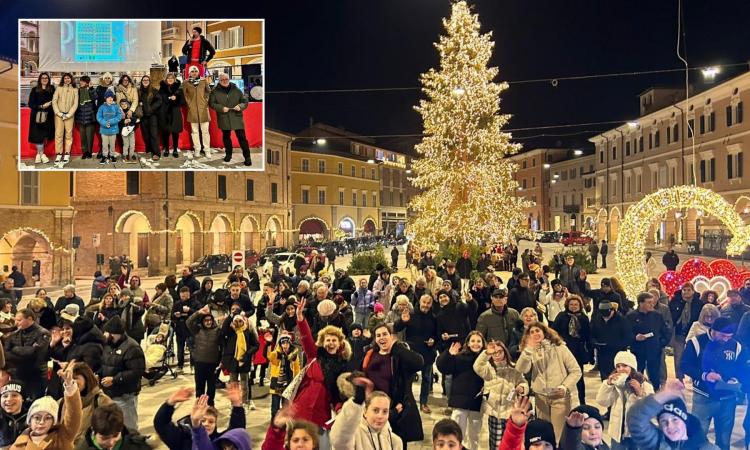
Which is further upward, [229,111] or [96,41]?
[96,41]

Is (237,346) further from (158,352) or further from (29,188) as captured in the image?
(29,188)

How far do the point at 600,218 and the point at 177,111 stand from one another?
51.5 meters

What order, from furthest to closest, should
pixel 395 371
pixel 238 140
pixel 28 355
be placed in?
pixel 238 140
pixel 28 355
pixel 395 371

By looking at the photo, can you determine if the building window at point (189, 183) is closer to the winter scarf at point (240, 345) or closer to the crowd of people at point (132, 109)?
the crowd of people at point (132, 109)

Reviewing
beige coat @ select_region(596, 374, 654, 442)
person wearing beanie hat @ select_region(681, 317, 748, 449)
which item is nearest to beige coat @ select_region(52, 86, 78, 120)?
beige coat @ select_region(596, 374, 654, 442)

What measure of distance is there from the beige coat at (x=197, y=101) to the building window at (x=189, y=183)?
21.9m

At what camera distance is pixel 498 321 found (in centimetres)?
766

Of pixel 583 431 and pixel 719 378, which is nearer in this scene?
pixel 583 431

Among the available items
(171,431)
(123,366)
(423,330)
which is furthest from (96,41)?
(171,431)

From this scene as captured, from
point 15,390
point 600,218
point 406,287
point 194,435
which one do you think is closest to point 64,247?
point 406,287

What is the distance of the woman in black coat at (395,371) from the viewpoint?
5.52 m

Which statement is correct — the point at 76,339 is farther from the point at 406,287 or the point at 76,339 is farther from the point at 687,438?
the point at 687,438

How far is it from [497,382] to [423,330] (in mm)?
2403

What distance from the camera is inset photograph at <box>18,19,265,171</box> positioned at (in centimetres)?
1410
